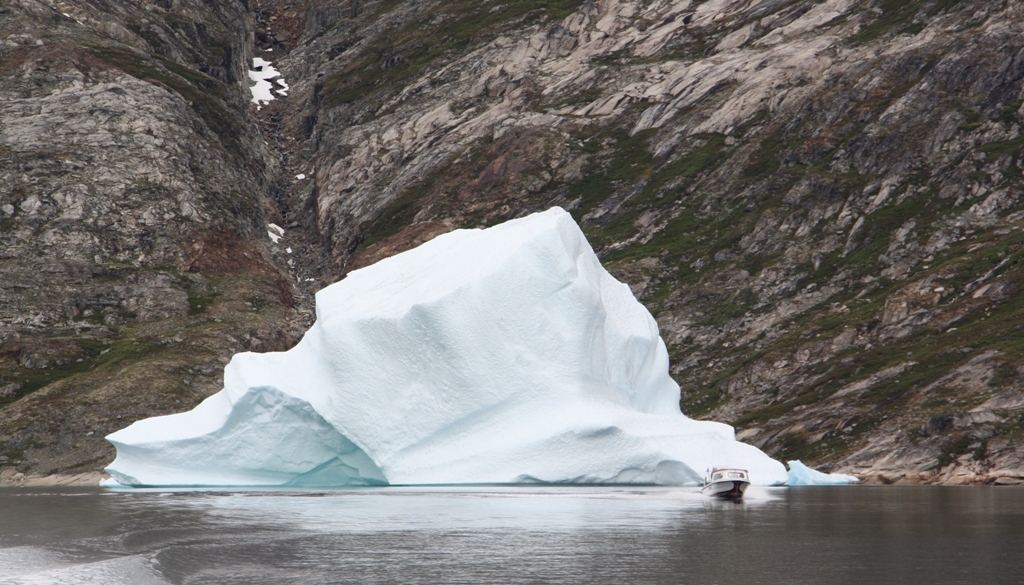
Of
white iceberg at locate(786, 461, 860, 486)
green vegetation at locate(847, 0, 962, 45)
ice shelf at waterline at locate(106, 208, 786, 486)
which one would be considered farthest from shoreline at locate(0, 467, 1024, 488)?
green vegetation at locate(847, 0, 962, 45)

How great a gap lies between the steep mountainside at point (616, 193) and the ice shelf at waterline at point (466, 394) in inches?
1030

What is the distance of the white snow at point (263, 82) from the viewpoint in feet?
588

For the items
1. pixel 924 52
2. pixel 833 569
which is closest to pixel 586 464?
pixel 833 569

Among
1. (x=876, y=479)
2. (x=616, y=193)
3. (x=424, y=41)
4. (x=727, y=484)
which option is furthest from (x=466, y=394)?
(x=424, y=41)

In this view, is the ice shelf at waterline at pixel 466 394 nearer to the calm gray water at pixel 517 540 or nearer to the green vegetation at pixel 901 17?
the calm gray water at pixel 517 540

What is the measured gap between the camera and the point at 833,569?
2505 centimetres

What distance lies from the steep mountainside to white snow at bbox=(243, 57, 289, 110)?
8.26 metres

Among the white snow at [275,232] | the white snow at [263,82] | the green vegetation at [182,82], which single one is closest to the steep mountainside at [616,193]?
the green vegetation at [182,82]

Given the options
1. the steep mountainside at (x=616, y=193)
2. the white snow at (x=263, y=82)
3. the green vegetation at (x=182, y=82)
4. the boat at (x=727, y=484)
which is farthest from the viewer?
the white snow at (x=263, y=82)

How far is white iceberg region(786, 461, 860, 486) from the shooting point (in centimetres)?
6194

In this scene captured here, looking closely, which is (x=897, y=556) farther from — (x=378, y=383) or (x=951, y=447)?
(x=951, y=447)

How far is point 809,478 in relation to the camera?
207 ft

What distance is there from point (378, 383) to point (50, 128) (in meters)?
91.3

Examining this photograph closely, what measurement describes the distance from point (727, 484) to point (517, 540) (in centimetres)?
1719
